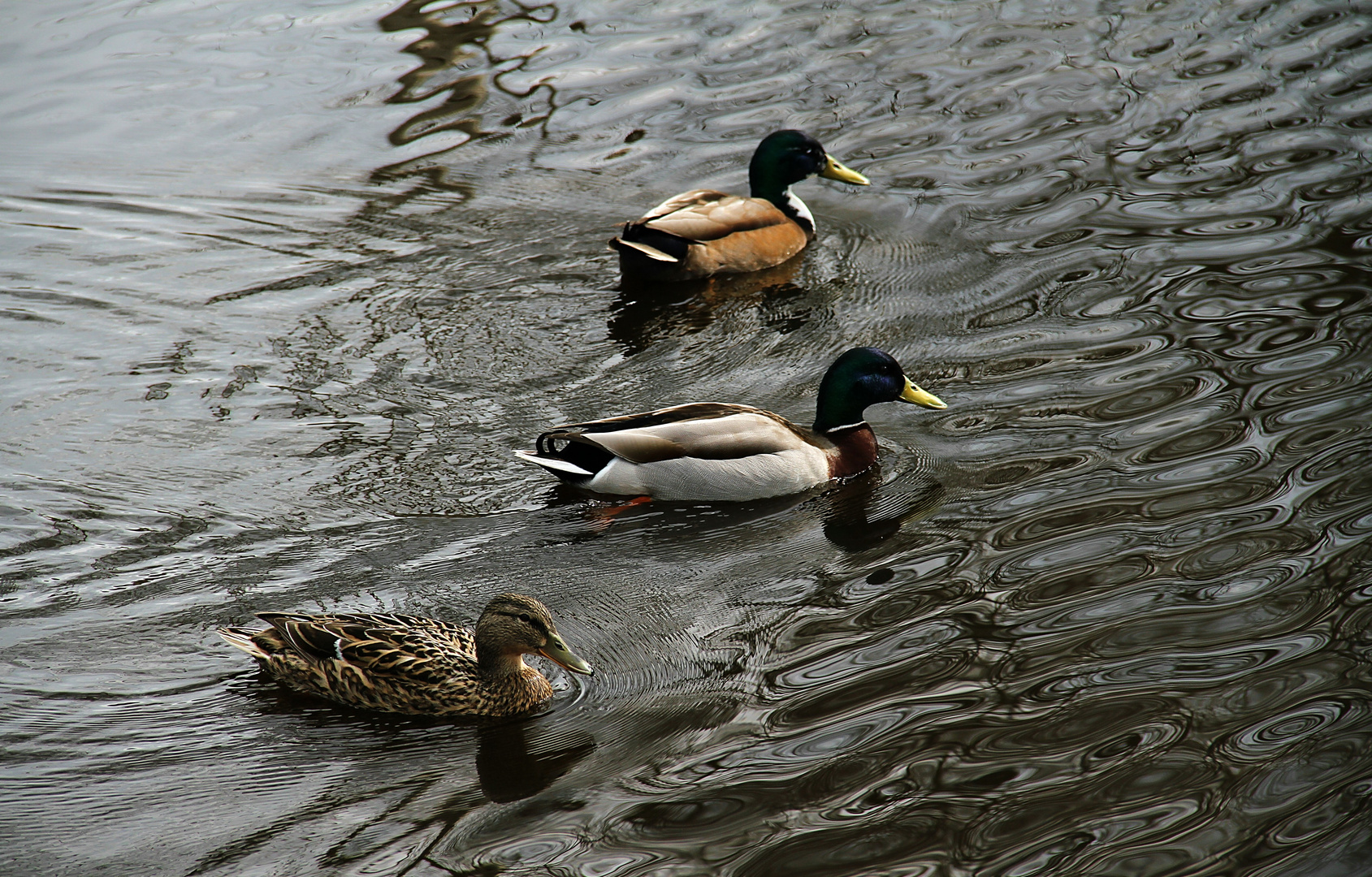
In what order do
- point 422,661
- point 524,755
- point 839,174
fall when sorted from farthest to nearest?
point 839,174
point 422,661
point 524,755

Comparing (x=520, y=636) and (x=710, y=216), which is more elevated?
(x=710, y=216)

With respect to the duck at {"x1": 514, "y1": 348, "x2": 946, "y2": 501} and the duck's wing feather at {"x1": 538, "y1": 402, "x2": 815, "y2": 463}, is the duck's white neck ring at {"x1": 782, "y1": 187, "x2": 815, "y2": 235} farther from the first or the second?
the duck's wing feather at {"x1": 538, "y1": 402, "x2": 815, "y2": 463}

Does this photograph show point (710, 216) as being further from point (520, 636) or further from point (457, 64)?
point (520, 636)

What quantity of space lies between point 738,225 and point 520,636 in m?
4.83

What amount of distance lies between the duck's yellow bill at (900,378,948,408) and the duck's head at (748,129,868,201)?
10.3 ft

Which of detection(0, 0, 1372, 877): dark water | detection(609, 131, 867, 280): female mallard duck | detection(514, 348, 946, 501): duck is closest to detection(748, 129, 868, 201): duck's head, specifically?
detection(609, 131, 867, 280): female mallard duck

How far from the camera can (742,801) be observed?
435 cm

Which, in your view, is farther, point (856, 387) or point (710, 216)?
point (710, 216)

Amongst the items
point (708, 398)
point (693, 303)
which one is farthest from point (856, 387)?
point (693, 303)

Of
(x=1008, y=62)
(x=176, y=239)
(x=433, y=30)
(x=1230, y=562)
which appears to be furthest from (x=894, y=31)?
(x=1230, y=562)

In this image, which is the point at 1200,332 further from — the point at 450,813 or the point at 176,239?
the point at 176,239

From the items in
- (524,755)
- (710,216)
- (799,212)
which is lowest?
(524,755)

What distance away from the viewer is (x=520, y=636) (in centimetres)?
482

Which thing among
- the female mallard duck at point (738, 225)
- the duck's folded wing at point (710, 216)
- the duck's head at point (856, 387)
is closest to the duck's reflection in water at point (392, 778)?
the duck's head at point (856, 387)
